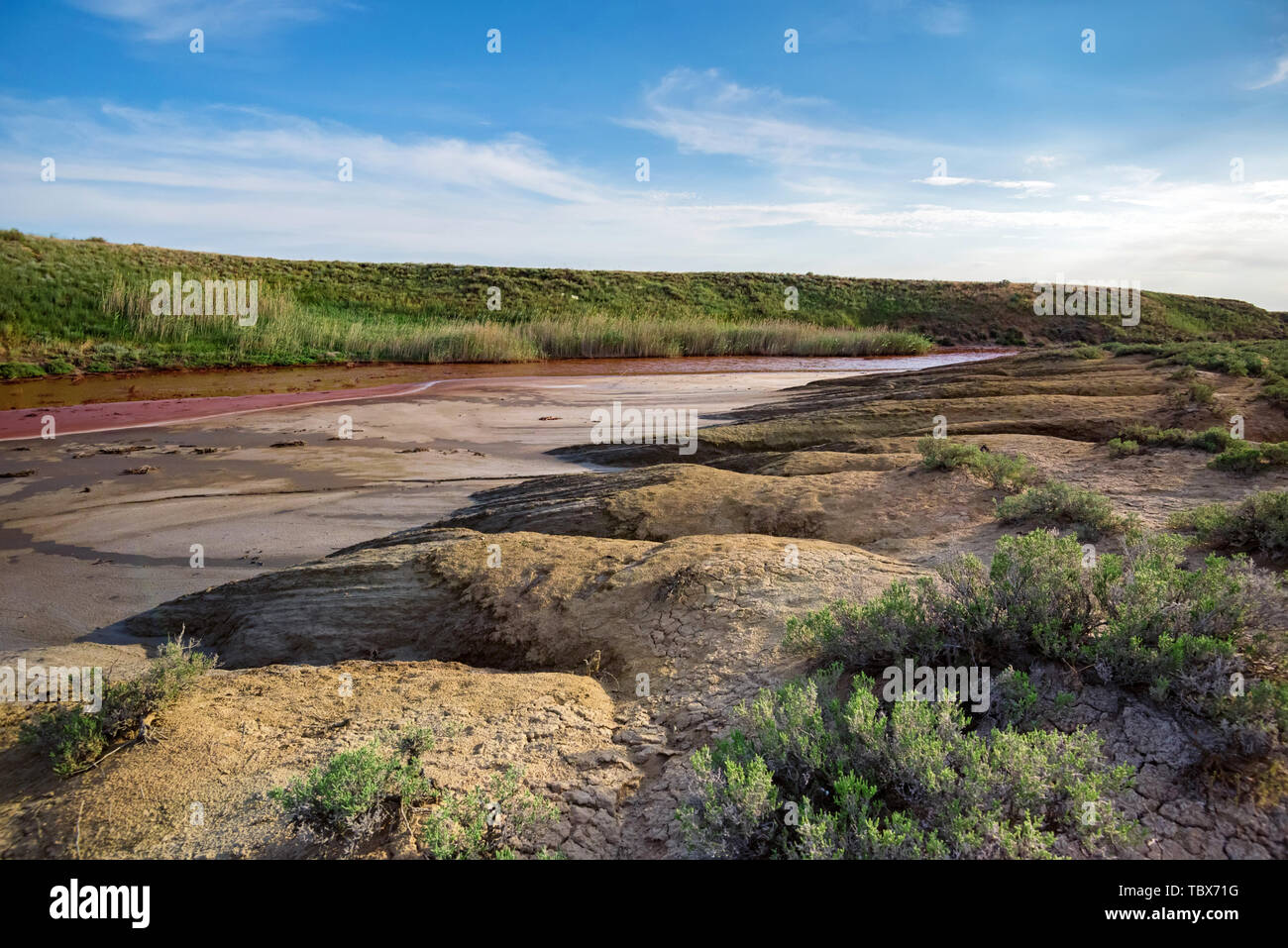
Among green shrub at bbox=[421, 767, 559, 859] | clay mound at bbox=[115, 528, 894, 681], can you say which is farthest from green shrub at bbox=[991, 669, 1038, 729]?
green shrub at bbox=[421, 767, 559, 859]

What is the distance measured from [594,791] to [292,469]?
30.4 ft

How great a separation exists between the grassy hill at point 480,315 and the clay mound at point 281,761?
900 inches

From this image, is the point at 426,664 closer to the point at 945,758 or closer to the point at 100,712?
the point at 100,712

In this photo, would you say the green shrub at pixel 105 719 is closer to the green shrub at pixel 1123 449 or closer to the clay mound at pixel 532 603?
the clay mound at pixel 532 603

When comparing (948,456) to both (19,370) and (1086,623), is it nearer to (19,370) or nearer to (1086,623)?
(1086,623)

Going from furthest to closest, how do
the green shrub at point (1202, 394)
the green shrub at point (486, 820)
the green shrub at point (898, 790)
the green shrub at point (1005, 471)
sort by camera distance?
1. the green shrub at point (1202, 394)
2. the green shrub at point (1005, 471)
3. the green shrub at point (486, 820)
4. the green shrub at point (898, 790)

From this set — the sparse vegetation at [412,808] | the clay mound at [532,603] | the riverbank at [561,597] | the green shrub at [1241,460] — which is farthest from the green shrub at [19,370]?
the green shrub at [1241,460]

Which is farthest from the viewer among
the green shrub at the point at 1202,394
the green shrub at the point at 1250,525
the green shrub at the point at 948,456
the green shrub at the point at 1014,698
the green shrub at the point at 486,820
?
the green shrub at the point at 1202,394

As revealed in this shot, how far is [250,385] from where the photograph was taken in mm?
20141

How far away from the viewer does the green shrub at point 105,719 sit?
3.10 metres

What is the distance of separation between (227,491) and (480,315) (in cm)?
3145

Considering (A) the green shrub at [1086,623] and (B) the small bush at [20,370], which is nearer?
(A) the green shrub at [1086,623]

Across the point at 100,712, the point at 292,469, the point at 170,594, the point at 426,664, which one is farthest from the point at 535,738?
the point at 292,469

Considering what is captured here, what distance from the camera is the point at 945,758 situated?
8.11 ft
